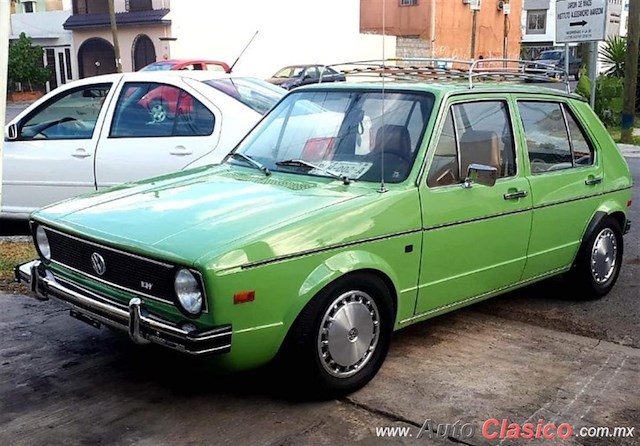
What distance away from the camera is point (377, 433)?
371 centimetres

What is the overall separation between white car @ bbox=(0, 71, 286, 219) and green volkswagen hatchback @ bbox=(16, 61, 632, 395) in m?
1.62

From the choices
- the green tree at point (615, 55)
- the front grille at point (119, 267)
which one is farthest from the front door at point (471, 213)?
the green tree at point (615, 55)

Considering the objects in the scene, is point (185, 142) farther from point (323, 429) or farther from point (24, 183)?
point (323, 429)

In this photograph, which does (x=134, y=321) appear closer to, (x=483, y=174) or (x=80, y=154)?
(x=483, y=174)

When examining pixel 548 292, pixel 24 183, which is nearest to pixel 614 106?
pixel 548 292

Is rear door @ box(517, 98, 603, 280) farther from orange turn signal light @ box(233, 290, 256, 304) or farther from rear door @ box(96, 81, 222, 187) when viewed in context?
rear door @ box(96, 81, 222, 187)

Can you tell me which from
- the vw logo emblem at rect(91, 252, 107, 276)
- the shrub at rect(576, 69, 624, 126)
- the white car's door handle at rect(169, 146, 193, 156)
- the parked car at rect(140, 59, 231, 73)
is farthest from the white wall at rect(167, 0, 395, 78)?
the vw logo emblem at rect(91, 252, 107, 276)

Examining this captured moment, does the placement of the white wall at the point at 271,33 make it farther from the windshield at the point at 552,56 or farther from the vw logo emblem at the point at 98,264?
the vw logo emblem at the point at 98,264

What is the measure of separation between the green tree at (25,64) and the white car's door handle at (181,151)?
3157cm

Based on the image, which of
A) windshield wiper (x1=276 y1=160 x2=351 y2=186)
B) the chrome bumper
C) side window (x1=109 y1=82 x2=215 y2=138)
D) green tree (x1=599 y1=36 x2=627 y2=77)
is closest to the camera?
the chrome bumper

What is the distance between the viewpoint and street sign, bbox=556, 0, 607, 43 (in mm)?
15195

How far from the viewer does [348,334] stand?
13.0 ft

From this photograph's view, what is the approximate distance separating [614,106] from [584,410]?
17021 millimetres

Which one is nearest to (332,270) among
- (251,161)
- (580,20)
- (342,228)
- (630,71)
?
(342,228)
